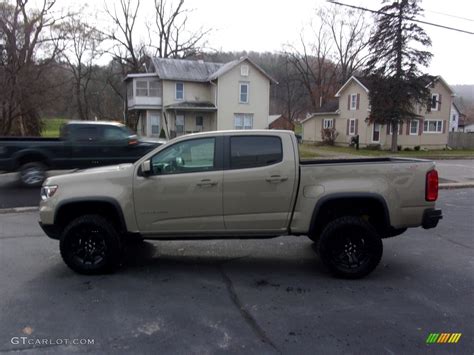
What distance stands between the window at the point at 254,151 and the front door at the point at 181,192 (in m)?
0.19

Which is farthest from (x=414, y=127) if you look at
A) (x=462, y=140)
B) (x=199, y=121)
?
(x=199, y=121)

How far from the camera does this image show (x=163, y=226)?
475 cm

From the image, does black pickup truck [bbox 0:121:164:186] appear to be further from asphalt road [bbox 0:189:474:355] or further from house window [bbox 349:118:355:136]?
house window [bbox 349:118:355:136]

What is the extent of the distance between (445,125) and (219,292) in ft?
120

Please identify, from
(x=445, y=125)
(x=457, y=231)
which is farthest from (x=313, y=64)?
(x=457, y=231)

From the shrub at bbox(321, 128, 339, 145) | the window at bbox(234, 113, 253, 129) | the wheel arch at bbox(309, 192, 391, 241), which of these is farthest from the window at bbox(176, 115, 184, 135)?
the wheel arch at bbox(309, 192, 391, 241)

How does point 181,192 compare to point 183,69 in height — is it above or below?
below

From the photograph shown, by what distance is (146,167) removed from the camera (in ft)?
15.2

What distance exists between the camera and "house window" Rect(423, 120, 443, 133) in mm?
34263

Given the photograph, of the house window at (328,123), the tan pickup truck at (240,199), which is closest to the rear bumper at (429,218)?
the tan pickup truck at (240,199)

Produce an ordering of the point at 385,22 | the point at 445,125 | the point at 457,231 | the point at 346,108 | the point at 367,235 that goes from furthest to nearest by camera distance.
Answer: the point at 346,108 → the point at 445,125 → the point at 385,22 → the point at 457,231 → the point at 367,235

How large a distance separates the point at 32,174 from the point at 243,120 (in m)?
26.1

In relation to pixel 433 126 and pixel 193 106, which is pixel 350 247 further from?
pixel 433 126

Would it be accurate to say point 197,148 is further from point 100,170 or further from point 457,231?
point 457,231
